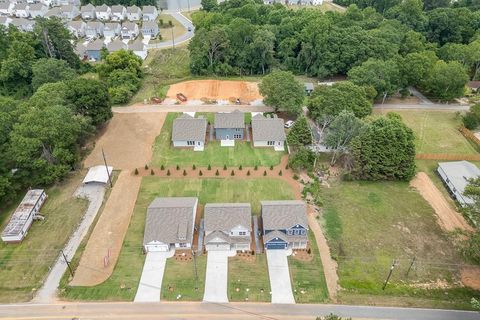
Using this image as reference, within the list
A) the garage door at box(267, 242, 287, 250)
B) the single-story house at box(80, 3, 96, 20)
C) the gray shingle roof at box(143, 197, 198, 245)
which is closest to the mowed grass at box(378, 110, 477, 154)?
the garage door at box(267, 242, 287, 250)

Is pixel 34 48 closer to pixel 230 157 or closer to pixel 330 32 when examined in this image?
pixel 230 157

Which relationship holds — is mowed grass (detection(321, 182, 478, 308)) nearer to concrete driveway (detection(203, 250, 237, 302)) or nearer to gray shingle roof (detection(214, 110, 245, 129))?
concrete driveway (detection(203, 250, 237, 302))

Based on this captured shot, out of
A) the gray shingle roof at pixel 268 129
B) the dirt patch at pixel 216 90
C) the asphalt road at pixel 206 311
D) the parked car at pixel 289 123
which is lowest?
the asphalt road at pixel 206 311

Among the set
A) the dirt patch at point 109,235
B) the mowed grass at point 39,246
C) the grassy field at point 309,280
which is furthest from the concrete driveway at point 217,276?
the mowed grass at point 39,246

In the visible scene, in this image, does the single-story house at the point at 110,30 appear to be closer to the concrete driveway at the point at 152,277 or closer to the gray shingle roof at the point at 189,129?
the gray shingle roof at the point at 189,129

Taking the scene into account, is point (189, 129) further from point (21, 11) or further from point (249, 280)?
point (21, 11)

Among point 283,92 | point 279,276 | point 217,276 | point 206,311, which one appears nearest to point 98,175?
point 217,276
